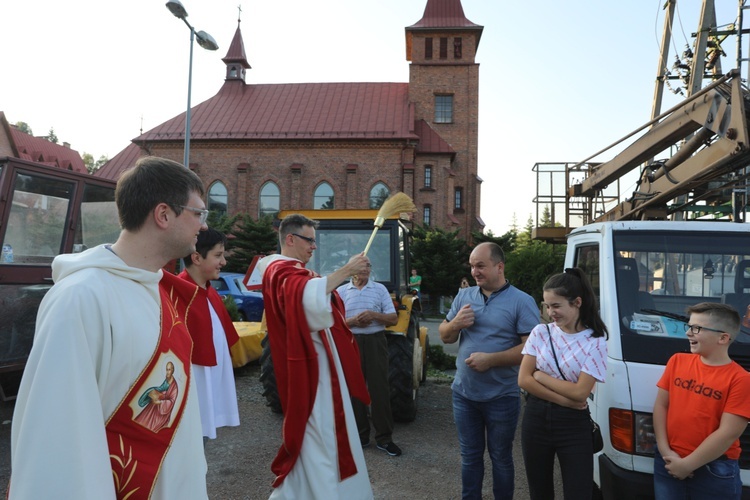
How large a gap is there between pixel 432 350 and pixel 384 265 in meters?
4.03

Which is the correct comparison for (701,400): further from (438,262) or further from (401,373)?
(438,262)

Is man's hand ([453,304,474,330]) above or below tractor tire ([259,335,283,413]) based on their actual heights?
above

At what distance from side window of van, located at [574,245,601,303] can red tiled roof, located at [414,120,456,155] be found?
98.4 feet

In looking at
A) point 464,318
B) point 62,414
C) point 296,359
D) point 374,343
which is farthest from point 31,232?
point 62,414

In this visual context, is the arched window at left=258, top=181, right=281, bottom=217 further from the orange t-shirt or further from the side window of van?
the orange t-shirt

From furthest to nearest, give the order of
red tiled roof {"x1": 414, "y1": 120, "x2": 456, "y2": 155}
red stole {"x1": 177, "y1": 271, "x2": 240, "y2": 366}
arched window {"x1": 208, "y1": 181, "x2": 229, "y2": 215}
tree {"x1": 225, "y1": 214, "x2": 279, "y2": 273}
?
arched window {"x1": 208, "y1": 181, "x2": 229, "y2": 215}
red tiled roof {"x1": 414, "y1": 120, "x2": 456, "y2": 155}
tree {"x1": 225, "y1": 214, "x2": 279, "y2": 273}
red stole {"x1": 177, "y1": 271, "x2": 240, "y2": 366}

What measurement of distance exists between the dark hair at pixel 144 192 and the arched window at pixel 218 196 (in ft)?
116

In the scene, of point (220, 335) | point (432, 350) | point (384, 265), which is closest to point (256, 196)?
point (432, 350)

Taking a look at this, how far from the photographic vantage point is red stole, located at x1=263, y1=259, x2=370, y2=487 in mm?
3111

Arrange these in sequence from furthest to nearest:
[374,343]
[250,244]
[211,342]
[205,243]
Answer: [250,244] < [374,343] < [205,243] < [211,342]

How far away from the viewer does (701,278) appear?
162 inches

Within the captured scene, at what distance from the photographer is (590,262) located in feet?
14.6

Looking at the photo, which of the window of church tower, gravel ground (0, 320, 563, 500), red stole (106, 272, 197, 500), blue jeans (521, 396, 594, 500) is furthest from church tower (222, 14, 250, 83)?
red stole (106, 272, 197, 500)

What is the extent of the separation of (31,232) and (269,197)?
30.9m
